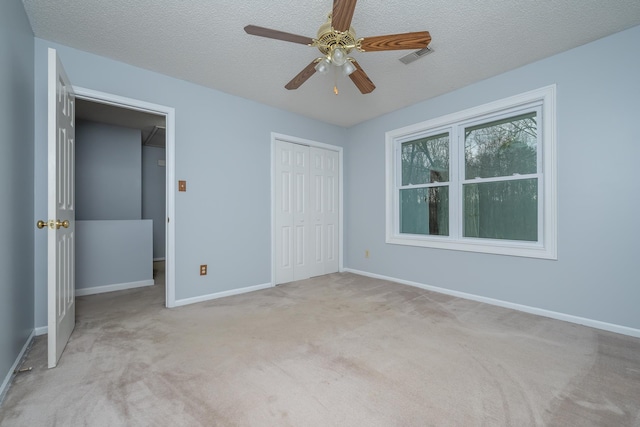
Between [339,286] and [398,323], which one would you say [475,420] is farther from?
[339,286]

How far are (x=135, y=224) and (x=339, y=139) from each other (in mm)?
3394

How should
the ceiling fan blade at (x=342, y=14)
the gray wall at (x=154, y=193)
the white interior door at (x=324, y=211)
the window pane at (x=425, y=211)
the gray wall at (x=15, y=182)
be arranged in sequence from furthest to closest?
the gray wall at (x=154, y=193) < the white interior door at (x=324, y=211) < the window pane at (x=425, y=211) < the gray wall at (x=15, y=182) < the ceiling fan blade at (x=342, y=14)

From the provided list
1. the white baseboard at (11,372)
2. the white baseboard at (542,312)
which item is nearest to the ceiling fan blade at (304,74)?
the white baseboard at (11,372)

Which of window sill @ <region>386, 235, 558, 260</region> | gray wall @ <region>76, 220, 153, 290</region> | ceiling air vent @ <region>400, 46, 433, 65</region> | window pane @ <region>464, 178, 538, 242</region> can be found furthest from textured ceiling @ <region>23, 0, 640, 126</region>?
gray wall @ <region>76, 220, 153, 290</region>

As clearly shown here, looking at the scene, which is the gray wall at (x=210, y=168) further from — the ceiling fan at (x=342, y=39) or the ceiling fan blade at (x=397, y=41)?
the ceiling fan blade at (x=397, y=41)

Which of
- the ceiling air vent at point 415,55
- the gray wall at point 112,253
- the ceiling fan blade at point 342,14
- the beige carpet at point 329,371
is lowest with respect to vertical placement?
the beige carpet at point 329,371

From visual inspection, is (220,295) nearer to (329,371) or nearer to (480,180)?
(329,371)

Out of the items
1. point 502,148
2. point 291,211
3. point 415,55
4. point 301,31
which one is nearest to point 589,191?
point 502,148

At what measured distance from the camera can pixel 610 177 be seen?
7.56 feet

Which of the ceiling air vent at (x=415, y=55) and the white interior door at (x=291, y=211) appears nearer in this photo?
the ceiling air vent at (x=415, y=55)

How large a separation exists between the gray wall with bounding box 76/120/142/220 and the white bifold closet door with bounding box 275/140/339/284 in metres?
2.99

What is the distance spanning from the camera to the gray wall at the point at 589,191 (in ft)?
7.29

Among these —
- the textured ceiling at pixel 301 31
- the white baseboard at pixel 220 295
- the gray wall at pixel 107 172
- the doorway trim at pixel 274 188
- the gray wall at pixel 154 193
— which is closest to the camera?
the textured ceiling at pixel 301 31

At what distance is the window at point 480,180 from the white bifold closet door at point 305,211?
101 cm
